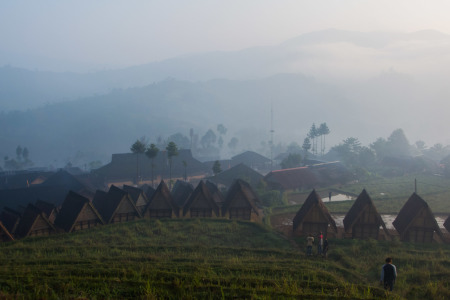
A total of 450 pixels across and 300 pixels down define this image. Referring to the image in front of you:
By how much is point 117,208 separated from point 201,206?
776 centimetres

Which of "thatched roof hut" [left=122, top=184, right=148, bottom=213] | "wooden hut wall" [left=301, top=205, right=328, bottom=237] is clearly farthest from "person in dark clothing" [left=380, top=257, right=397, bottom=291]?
"thatched roof hut" [left=122, top=184, right=148, bottom=213]

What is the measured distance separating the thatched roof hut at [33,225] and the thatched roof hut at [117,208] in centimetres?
480

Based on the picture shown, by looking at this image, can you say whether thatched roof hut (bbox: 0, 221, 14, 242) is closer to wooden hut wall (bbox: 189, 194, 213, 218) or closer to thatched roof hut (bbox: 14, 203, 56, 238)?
thatched roof hut (bbox: 14, 203, 56, 238)

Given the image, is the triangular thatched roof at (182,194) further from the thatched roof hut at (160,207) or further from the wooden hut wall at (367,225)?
the wooden hut wall at (367,225)

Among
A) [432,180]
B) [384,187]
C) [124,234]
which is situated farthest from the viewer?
[432,180]

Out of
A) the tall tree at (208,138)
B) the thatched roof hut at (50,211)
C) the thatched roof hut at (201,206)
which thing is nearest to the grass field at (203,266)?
the thatched roof hut at (201,206)

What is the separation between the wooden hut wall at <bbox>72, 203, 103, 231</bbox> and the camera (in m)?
28.6

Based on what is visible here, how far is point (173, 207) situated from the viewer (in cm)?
3391

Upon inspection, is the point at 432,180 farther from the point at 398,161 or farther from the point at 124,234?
the point at 124,234

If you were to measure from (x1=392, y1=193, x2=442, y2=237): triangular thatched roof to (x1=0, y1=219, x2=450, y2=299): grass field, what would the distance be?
180 centimetres

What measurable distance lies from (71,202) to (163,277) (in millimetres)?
19575

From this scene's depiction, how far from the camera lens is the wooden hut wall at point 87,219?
2859cm

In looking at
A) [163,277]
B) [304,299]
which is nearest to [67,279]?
[163,277]

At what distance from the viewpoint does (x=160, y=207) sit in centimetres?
3378
